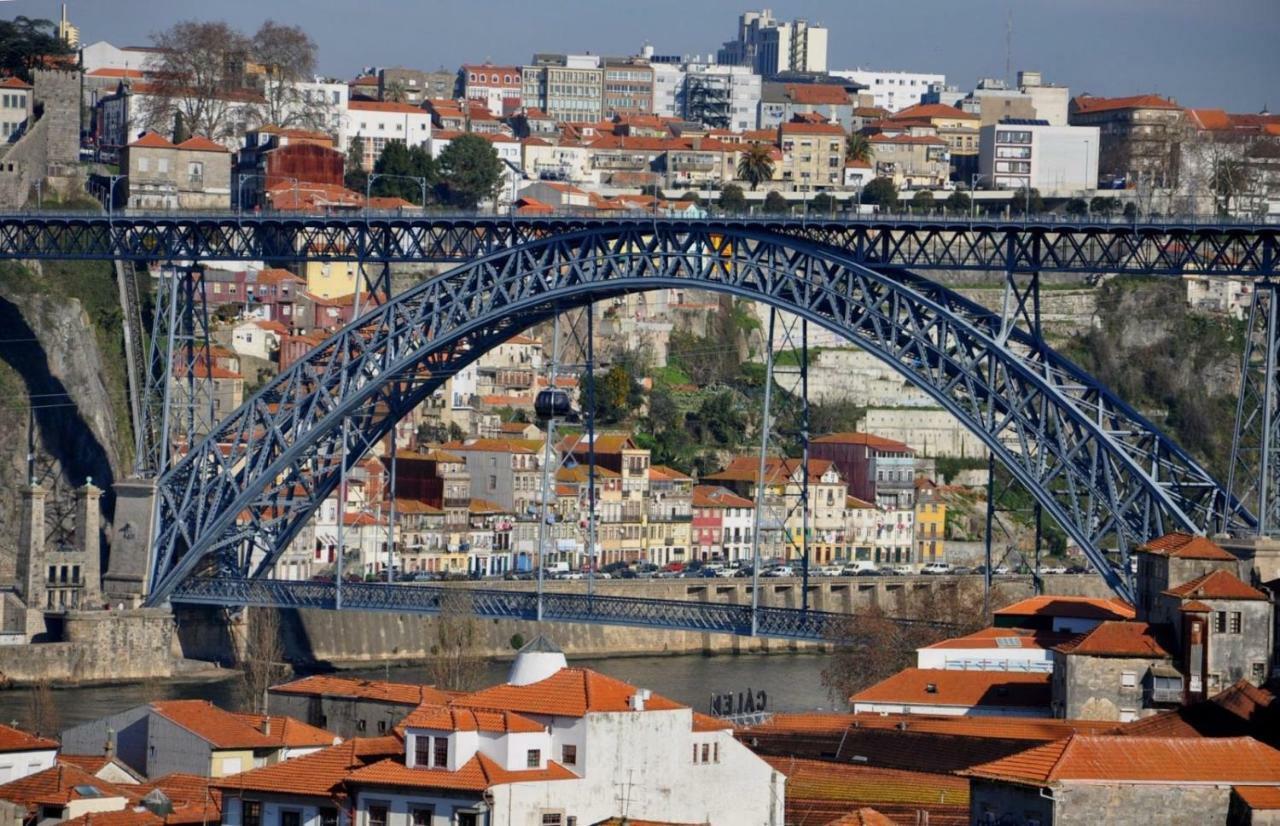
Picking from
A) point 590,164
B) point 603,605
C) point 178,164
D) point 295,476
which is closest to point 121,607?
point 295,476

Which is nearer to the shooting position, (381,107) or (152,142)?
(152,142)

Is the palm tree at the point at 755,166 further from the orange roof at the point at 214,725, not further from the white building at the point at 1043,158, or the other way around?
the orange roof at the point at 214,725

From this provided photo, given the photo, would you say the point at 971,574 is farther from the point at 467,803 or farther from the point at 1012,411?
the point at 467,803

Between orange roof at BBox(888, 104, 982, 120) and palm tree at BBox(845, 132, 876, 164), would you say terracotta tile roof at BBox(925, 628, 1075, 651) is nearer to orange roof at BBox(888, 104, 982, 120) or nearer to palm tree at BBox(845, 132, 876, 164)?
palm tree at BBox(845, 132, 876, 164)

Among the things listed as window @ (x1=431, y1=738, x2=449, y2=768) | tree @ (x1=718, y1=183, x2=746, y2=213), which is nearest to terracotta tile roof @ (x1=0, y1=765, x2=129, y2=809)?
window @ (x1=431, y1=738, x2=449, y2=768)

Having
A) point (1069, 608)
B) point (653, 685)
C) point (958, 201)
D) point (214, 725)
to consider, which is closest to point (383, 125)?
point (958, 201)

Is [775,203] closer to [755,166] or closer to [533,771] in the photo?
[755,166]

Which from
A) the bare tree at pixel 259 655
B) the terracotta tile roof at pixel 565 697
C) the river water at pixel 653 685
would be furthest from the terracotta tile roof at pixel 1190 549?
the bare tree at pixel 259 655

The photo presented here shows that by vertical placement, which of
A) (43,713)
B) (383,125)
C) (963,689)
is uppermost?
(383,125)
